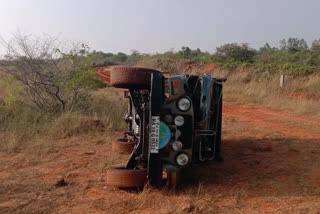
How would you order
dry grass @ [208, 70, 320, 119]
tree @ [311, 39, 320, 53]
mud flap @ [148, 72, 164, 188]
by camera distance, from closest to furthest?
mud flap @ [148, 72, 164, 188], dry grass @ [208, 70, 320, 119], tree @ [311, 39, 320, 53]

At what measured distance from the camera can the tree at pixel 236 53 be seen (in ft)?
95.8

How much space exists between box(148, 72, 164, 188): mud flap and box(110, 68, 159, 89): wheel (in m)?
0.35

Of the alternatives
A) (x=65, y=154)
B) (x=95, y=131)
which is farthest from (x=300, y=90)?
(x=65, y=154)

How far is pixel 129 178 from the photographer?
3.61 metres

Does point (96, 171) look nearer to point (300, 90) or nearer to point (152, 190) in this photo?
point (152, 190)

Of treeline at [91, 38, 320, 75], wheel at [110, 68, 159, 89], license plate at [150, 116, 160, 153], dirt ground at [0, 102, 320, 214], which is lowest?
dirt ground at [0, 102, 320, 214]

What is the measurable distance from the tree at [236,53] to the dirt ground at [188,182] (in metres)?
23.5

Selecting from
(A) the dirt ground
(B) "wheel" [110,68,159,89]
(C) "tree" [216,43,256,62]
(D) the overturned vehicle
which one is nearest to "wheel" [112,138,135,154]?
(A) the dirt ground

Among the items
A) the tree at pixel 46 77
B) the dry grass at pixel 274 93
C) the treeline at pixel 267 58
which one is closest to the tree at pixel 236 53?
the treeline at pixel 267 58

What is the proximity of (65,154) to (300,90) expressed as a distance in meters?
12.7

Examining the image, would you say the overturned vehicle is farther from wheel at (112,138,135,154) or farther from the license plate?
wheel at (112,138,135,154)

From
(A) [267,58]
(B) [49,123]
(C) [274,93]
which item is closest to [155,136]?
(B) [49,123]

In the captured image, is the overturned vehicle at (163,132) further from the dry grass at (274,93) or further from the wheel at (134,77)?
the dry grass at (274,93)

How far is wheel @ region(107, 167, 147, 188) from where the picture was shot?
360 centimetres
